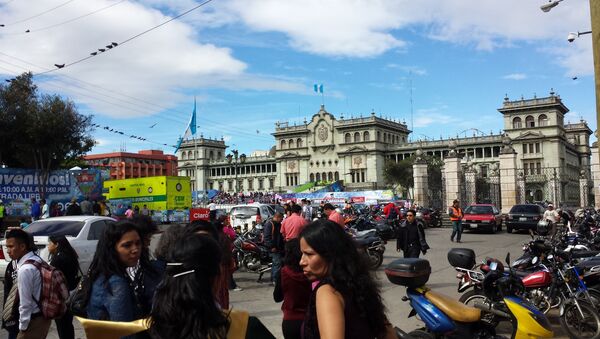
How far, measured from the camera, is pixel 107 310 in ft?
8.64

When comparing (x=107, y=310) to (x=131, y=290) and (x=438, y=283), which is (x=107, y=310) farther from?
(x=438, y=283)

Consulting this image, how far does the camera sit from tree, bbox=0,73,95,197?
26203mm

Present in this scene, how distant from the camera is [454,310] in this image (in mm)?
4348

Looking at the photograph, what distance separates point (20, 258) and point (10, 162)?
30.4 m

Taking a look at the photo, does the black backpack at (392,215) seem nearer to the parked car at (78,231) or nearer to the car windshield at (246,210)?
the car windshield at (246,210)

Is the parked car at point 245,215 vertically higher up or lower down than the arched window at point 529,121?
lower down

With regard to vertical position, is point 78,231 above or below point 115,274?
below

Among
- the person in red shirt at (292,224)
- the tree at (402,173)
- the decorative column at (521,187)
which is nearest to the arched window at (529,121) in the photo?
the tree at (402,173)

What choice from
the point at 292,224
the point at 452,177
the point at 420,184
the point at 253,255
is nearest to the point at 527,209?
the point at 452,177

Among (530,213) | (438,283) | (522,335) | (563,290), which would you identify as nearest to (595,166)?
(530,213)

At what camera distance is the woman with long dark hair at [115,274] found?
2619mm

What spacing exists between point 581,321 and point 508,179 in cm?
2404

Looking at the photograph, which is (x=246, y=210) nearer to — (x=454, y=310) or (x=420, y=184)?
(x=420, y=184)

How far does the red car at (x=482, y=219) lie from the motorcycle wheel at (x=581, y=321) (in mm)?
16903
